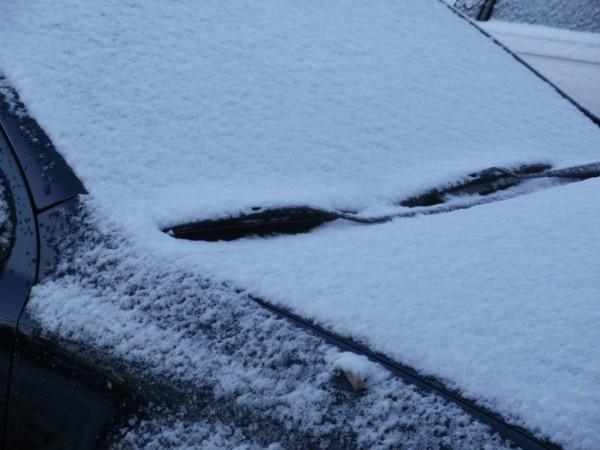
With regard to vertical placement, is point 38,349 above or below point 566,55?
below

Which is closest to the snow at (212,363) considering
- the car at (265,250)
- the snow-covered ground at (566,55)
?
the car at (265,250)

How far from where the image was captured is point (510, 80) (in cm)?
224

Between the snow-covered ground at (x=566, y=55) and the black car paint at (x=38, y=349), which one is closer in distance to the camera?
the black car paint at (x=38, y=349)

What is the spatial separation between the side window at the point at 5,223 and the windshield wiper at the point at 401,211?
1.07 ft

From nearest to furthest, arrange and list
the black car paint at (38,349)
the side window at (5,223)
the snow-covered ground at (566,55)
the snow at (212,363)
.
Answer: the snow at (212,363) < the black car paint at (38,349) < the side window at (5,223) < the snow-covered ground at (566,55)

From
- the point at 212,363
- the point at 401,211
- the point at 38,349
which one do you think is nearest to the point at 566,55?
the point at 401,211

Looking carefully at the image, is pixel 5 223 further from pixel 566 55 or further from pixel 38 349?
pixel 566 55

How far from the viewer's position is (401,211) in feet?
4.86

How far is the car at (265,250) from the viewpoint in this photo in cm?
95

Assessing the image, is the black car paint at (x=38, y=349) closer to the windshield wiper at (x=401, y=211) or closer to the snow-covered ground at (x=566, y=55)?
the windshield wiper at (x=401, y=211)

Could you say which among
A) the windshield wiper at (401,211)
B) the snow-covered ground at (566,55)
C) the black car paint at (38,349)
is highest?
the snow-covered ground at (566,55)

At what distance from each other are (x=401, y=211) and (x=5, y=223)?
0.91 metres

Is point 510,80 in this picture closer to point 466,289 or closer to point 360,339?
point 466,289

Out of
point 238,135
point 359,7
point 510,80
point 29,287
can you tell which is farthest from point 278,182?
point 510,80
